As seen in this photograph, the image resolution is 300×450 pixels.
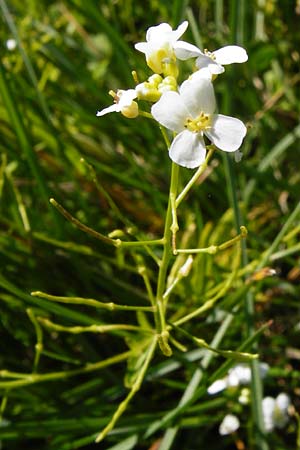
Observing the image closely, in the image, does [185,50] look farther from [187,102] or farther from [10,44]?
[10,44]

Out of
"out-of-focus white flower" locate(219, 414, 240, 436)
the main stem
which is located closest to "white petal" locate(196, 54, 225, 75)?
the main stem

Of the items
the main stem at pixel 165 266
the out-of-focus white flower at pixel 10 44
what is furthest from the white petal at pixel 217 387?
the out-of-focus white flower at pixel 10 44

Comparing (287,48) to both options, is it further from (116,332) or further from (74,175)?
(116,332)

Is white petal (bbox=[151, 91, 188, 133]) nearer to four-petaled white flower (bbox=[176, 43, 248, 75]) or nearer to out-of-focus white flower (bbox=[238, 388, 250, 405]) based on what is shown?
four-petaled white flower (bbox=[176, 43, 248, 75])

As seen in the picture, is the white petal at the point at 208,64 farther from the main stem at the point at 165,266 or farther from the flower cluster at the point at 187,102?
the main stem at the point at 165,266

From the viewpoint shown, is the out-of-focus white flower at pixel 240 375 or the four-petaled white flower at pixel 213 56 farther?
the out-of-focus white flower at pixel 240 375

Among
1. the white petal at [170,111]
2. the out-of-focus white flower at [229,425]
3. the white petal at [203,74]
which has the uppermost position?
the white petal at [203,74]

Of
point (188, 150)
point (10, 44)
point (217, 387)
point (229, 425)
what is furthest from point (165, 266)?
point (10, 44)
